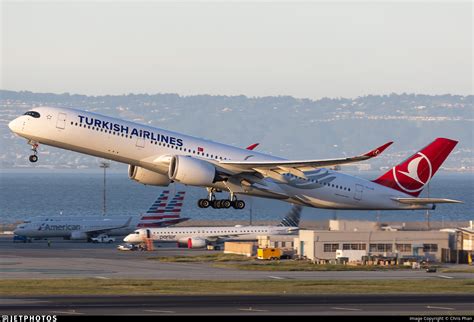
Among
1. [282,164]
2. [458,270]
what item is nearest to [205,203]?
[282,164]

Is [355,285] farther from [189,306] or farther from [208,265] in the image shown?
[208,265]

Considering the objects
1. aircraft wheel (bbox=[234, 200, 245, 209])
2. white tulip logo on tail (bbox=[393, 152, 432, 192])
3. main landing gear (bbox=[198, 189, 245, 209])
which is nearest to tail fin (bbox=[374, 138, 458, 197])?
white tulip logo on tail (bbox=[393, 152, 432, 192])

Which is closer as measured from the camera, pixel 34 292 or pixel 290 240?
pixel 34 292

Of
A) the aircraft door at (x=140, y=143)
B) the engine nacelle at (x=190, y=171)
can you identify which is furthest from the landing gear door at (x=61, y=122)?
the engine nacelle at (x=190, y=171)

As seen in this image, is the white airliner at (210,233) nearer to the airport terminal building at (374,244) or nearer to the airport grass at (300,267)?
the airport terminal building at (374,244)

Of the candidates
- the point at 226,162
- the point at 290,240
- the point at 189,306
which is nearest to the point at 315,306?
the point at 189,306

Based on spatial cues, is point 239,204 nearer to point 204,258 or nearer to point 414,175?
point 414,175

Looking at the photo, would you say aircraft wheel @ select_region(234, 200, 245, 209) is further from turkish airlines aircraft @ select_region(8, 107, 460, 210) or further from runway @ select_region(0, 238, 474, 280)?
runway @ select_region(0, 238, 474, 280)
